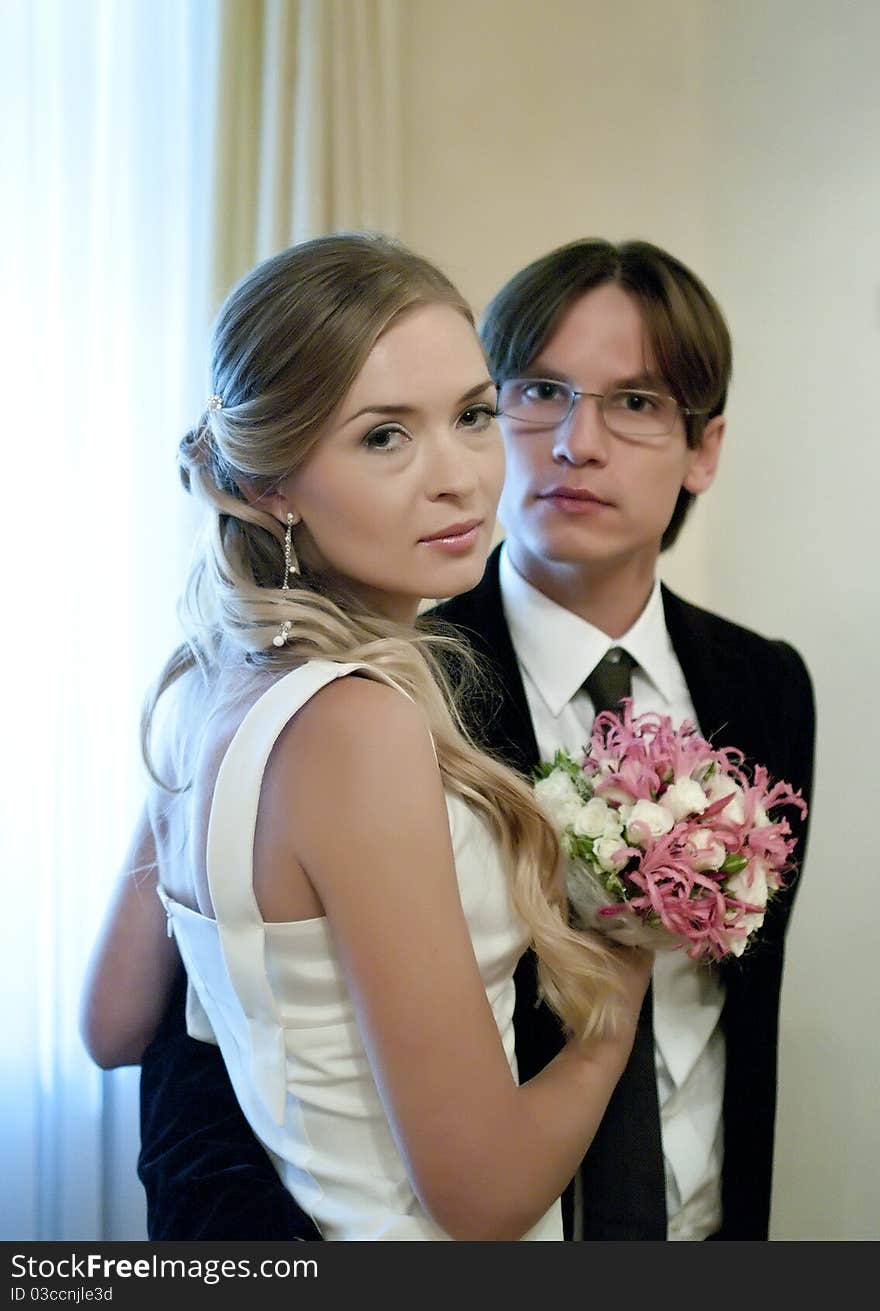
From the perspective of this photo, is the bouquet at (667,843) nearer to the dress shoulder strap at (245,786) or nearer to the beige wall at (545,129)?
the dress shoulder strap at (245,786)

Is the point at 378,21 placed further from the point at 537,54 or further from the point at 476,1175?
the point at 476,1175

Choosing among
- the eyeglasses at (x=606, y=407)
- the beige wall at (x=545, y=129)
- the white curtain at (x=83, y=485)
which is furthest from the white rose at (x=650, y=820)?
the beige wall at (x=545, y=129)

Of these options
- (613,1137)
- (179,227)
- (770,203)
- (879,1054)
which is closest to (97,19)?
(179,227)

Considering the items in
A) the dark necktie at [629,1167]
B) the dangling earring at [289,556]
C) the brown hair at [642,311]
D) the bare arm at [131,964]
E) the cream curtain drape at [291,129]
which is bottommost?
the dark necktie at [629,1167]

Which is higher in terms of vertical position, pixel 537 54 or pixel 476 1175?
pixel 537 54

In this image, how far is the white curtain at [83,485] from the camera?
7.62 feet

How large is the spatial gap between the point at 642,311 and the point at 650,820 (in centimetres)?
88

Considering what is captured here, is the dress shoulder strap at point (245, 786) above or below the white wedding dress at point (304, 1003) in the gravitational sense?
above

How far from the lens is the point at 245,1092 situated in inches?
56.8

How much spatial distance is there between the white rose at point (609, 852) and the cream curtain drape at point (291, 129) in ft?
5.06

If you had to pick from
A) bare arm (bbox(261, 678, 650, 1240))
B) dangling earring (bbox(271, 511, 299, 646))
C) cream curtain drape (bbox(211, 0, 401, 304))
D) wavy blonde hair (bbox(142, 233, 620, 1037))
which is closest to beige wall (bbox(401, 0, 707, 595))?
cream curtain drape (bbox(211, 0, 401, 304))

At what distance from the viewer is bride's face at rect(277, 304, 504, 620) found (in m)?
1.35

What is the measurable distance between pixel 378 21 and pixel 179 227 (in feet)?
2.32

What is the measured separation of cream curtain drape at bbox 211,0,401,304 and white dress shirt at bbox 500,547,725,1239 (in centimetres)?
101
